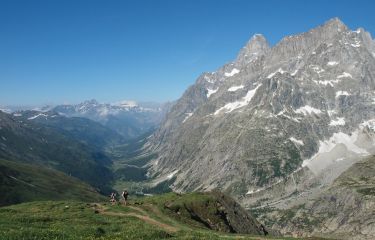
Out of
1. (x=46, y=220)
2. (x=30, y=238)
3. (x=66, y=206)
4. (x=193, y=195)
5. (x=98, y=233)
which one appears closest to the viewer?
(x=30, y=238)

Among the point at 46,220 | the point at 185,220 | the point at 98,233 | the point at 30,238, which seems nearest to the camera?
the point at 30,238

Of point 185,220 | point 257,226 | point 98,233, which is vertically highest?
point 98,233

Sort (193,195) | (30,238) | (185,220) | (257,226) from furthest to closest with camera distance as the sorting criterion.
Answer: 1. (257,226)
2. (193,195)
3. (185,220)
4. (30,238)

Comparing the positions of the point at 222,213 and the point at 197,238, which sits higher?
the point at 197,238

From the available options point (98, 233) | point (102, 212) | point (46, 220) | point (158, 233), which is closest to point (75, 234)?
point (98, 233)

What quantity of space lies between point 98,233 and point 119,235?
285 centimetres

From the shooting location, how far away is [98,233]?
→ 4297 cm

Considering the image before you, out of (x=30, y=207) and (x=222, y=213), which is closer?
(x=30, y=207)

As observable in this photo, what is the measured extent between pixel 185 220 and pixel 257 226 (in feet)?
199

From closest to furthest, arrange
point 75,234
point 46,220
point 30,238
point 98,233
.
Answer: point 30,238, point 75,234, point 98,233, point 46,220

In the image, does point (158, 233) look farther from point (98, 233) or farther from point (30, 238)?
point (30, 238)

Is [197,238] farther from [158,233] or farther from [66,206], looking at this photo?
[66,206]

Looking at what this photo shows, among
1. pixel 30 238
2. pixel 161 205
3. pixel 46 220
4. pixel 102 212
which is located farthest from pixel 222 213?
pixel 30 238

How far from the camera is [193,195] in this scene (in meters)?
115
